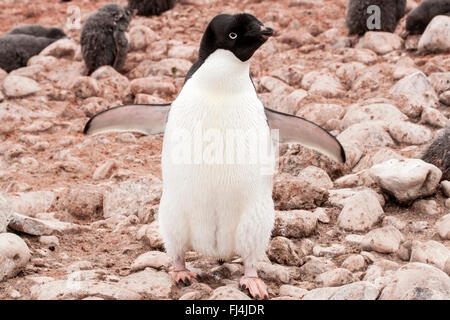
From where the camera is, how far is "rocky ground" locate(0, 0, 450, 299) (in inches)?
118

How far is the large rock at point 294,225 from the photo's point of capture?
11.5 ft

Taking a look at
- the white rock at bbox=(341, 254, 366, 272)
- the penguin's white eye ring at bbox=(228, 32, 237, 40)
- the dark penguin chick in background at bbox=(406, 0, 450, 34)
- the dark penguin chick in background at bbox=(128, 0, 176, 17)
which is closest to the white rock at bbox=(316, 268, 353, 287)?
the white rock at bbox=(341, 254, 366, 272)

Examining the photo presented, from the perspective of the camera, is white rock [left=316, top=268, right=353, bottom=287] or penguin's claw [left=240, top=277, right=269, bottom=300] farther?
white rock [left=316, top=268, right=353, bottom=287]

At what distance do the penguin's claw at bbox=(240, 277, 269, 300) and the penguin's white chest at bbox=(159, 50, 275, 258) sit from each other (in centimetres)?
17

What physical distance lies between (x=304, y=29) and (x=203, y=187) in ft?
16.0

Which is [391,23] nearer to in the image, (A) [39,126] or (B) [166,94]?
(B) [166,94]

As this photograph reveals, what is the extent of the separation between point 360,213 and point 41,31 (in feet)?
18.3

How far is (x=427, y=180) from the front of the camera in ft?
12.4

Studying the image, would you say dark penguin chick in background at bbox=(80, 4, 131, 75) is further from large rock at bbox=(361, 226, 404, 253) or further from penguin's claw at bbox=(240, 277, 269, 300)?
penguin's claw at bbox=(240, 277, 269, 300)

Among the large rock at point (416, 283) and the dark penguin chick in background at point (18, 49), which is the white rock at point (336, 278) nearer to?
the large rock at point (416, 283)

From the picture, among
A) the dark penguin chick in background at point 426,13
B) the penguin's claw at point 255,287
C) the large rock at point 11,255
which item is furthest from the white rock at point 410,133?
the large rock at point 11,255

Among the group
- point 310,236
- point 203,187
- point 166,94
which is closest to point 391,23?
point 166,94

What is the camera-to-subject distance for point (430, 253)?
10.3 ft

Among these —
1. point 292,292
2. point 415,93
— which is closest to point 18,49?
point 415,93
